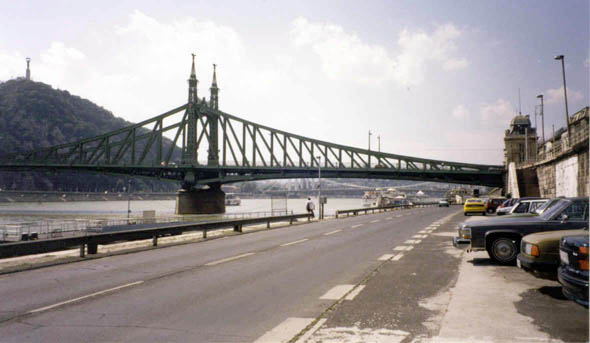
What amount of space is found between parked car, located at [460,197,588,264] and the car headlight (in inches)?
90.7

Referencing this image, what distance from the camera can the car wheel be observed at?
10.5 metres

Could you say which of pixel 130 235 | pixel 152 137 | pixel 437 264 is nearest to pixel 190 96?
pixel 152 137

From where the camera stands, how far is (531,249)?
7.36 m

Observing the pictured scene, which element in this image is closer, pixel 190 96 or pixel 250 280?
pixel 250 280

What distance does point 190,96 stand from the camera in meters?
95.1

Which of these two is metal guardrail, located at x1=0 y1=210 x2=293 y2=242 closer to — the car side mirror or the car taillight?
the car side mirror

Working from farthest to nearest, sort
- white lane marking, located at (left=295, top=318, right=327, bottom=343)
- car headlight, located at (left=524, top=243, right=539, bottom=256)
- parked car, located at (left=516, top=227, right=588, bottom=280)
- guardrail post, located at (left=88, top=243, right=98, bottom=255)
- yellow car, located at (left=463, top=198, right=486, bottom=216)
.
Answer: yellow car, located at (left=463, top=198, right=486, bottom=216), guardrail post, located at (left=88, top=243, right=98, bottom=255), car headlight, located at (left=524, top=243, right=539, bottom=256), parked car, located at (left=516, top=227, right=588, bottom=280), white lane marking, located at (left=295, top=318, right=327, bottom=343)

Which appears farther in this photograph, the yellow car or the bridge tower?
the bridge tower

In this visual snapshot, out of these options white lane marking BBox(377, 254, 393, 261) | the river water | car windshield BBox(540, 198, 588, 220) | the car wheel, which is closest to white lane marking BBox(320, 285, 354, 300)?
white lane marking BBox(377, 254, 393, 261)

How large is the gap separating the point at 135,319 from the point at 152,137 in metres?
97.6

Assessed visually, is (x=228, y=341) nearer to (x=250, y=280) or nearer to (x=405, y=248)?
(x=250, y=280)

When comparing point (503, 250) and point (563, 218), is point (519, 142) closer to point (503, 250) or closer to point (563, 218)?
point (503, 250)

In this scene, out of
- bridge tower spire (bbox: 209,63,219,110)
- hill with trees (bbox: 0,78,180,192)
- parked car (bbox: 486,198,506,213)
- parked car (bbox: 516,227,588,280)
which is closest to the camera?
parked car (bbox: 516,227,588,280)

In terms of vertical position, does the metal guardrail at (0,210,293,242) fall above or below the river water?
above
